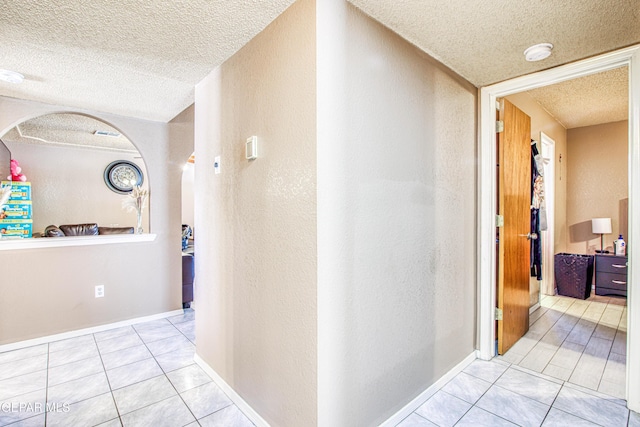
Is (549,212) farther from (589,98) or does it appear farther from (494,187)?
(494,187)

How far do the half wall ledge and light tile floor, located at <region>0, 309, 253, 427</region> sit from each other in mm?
856

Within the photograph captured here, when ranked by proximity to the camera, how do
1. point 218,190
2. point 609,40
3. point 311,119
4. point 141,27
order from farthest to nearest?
1. point 218,190
2. point 609,40
3. point 141,27
4. point 311,119

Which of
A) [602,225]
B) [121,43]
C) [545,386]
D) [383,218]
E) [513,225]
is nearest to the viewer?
[383,218]

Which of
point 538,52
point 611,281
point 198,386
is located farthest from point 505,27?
point 611,281

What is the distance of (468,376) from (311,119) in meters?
2.05

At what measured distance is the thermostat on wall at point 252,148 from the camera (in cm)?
172

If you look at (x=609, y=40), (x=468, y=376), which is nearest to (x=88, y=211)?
(x=468, y=376)

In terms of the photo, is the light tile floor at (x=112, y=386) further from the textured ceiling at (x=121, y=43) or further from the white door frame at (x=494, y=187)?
the textured ceiling at (x=121, y=43)

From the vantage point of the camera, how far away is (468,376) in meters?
2.23

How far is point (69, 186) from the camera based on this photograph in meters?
6.29

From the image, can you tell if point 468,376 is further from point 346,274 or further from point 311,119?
point 311,119

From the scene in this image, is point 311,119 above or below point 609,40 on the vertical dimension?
below

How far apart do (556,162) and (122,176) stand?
781 cm

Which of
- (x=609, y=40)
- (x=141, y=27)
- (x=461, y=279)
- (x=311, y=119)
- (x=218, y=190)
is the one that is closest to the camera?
(x=311, y=119)
